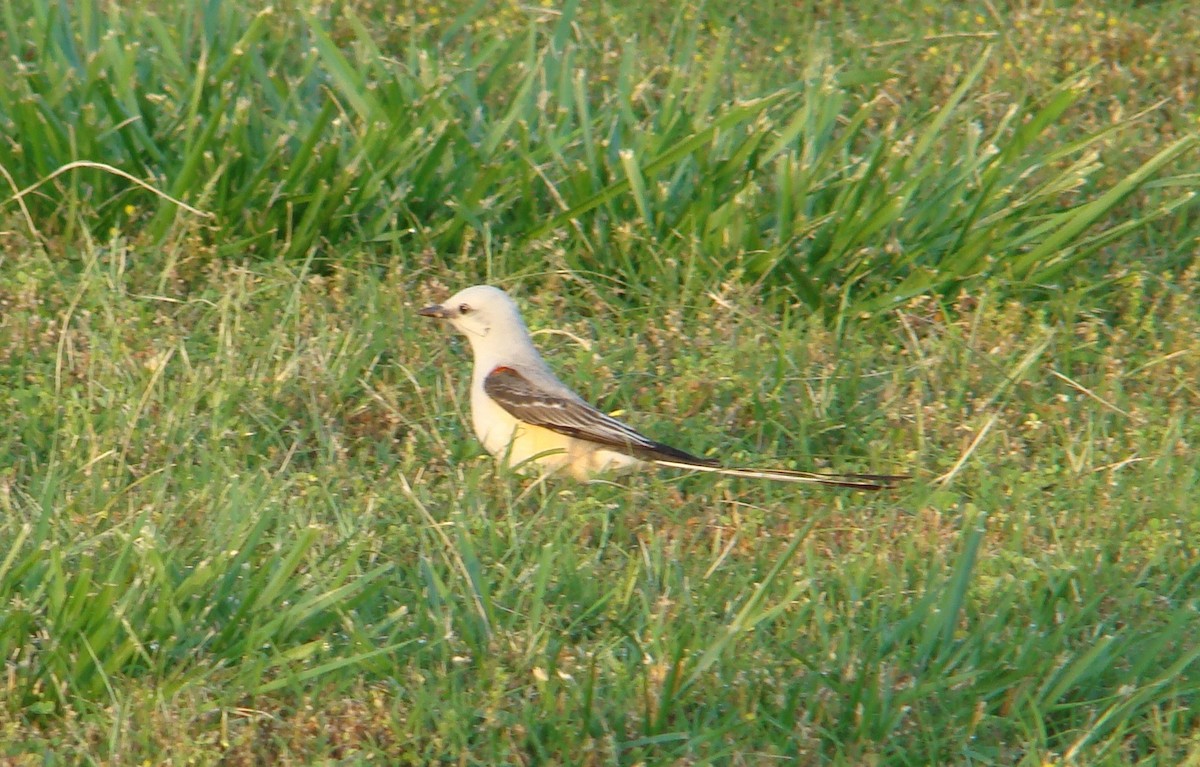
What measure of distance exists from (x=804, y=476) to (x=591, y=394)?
92 centimetres

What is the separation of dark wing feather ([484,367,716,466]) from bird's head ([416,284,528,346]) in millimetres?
163

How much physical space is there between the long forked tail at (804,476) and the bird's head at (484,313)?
748mm

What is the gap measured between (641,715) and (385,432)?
69.0 inches

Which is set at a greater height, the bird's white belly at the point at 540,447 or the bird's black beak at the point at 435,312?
the bird's black beak at the point at 435,312

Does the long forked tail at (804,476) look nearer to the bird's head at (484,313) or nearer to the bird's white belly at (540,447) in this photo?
the bird's white belly at (540,447)

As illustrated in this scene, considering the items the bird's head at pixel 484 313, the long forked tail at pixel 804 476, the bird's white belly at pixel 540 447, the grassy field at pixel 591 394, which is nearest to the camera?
the grassy field at pixel 591 394

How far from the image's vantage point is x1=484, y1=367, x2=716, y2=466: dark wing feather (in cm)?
496

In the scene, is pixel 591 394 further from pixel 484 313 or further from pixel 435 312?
pixel 435 312

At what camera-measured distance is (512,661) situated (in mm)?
3969

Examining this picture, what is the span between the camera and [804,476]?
4.88 metres

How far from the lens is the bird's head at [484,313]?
17.7 ft

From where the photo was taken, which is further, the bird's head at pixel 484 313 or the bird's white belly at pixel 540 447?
the bird's head at pixel 484 313

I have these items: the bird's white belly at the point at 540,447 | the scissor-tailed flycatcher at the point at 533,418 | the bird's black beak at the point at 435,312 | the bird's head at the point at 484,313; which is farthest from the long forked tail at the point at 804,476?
the bird's black beak at the point at 435,312

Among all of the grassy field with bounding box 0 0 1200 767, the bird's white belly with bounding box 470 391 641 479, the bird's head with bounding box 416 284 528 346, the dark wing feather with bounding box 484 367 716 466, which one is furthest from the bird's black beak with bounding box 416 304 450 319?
the bird's white belly with bounding box 470 391 641 479
